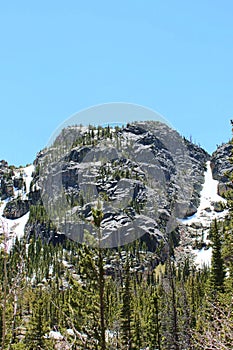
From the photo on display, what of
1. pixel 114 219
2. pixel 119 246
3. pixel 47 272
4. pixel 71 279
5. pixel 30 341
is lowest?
pixel 30 341

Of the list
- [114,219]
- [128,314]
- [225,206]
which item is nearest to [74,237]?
[114,219]

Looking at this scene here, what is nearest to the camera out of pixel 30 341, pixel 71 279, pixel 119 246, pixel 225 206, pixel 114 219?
pixel 71 279

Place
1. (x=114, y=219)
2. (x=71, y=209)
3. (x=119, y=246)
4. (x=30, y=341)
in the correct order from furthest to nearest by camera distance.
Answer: (x=71, y=209) < (x=114, y=219) < (x=119, y=246) < (x=30, y=341)

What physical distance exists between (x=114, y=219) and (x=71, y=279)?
159478 mm

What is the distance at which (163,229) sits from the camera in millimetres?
187500

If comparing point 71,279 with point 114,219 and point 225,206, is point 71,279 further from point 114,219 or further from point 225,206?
point 114,219

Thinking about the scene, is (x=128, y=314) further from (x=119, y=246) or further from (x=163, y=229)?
(x=163, y=229)

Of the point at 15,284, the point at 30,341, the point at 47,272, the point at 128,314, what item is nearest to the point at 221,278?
the point at 128,314

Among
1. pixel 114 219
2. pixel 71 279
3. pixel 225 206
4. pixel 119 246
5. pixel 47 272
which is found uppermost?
pixel 114 219

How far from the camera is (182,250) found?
18850 cm

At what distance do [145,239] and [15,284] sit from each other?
169 metres

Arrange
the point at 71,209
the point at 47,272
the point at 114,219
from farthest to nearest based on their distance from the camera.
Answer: the point at 71,209, the point at 114,219, the point at 47,272

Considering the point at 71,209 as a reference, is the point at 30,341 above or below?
below

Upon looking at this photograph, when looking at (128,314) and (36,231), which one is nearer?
(128,314)
